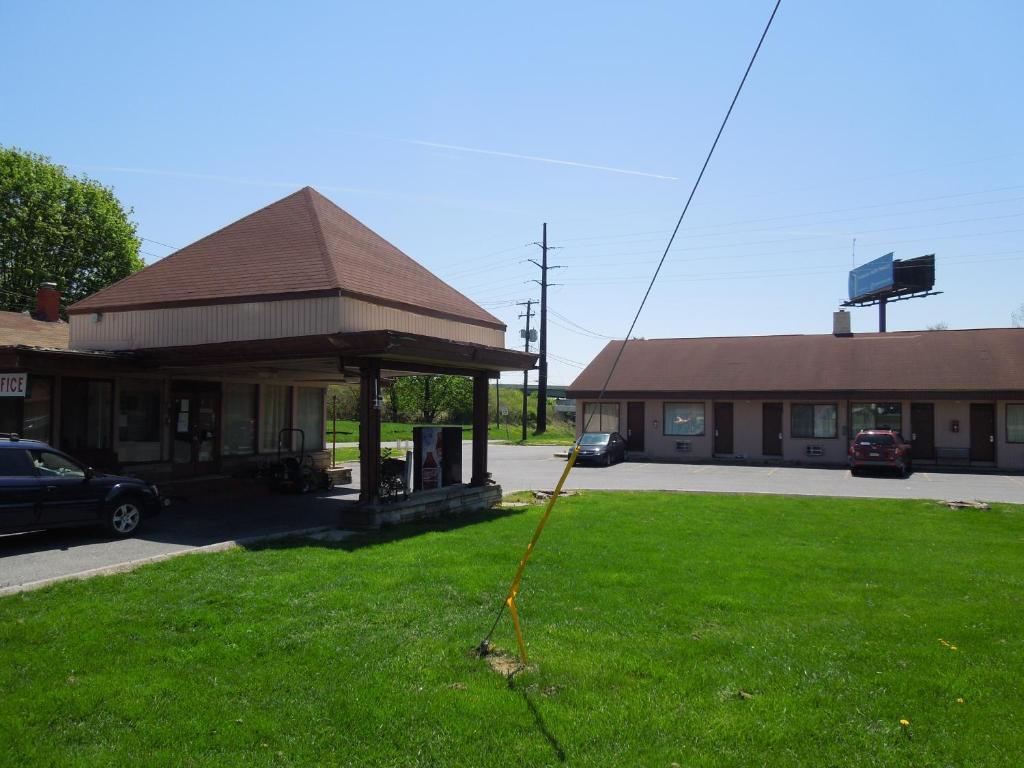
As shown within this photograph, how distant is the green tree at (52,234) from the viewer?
36.5 meters

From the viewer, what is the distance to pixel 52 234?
37.3 m

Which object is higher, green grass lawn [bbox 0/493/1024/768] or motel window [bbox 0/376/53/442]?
motel window [bbox 0/376/53/442]

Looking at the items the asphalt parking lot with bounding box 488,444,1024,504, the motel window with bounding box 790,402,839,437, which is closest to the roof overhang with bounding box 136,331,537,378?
the asphalt parking lot with bounding box 488,444,1024,504

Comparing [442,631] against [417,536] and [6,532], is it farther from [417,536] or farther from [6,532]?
[6,532]

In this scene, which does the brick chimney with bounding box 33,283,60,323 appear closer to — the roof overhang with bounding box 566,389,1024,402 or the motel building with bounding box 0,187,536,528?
the motel building with bounding box 0,187,536,528

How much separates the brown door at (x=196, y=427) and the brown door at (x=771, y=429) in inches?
919

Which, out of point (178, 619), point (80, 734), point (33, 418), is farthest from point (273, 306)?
point (80, 734)

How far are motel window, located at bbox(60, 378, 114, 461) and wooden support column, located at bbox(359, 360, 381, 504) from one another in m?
6.14

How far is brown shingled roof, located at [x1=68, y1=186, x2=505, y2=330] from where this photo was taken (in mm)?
15039

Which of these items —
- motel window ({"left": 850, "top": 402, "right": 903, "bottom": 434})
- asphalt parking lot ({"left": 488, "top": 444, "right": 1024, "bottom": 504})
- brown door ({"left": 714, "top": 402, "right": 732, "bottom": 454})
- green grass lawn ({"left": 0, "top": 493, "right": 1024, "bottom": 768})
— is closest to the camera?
green grass lawn ({"left": 0, "top": 493, "right": 1024, "bottom": 768})

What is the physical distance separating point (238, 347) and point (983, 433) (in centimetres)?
2836

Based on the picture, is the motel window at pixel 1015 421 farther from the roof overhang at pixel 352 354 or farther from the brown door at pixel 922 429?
the roof overhang at pixel 352 354

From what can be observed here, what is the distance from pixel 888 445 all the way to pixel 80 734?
88.7 feet

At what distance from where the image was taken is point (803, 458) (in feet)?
107
